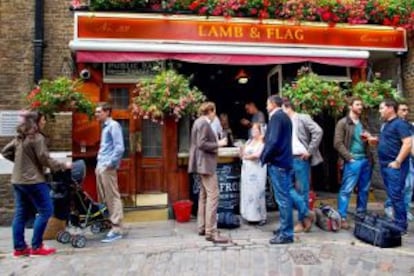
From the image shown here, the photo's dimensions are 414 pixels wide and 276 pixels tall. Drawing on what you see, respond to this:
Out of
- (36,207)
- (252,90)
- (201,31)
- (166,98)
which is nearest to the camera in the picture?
(36,207)

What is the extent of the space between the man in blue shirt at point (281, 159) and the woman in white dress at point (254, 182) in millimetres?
1044

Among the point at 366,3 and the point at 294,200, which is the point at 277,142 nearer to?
the point at 294,200

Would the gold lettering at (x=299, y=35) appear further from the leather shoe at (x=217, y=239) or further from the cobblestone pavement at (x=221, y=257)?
the leather shoe at (x=217, y=239)

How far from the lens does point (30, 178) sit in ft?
18.0

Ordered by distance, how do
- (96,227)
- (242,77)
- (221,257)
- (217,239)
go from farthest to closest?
(242,77) → (96,227) → (217,239) → (221,257)

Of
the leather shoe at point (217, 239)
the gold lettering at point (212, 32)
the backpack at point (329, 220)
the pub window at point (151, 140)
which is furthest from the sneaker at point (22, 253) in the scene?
the gold lettering at point (212, 32)

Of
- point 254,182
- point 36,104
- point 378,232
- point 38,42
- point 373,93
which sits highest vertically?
point 38,42

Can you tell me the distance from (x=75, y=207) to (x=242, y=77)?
511 centimetres

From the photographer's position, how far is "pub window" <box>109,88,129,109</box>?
338 inches

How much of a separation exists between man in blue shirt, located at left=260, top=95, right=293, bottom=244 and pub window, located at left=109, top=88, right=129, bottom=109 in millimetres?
3692

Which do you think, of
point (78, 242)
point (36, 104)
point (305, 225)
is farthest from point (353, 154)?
point (36, 104)

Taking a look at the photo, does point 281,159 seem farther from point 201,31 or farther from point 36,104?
point 36,104

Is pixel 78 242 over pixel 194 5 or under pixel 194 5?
under

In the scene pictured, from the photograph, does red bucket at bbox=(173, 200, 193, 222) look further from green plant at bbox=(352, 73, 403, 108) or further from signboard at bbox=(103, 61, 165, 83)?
green plant at bbox=(352, 73, 403, 108)
